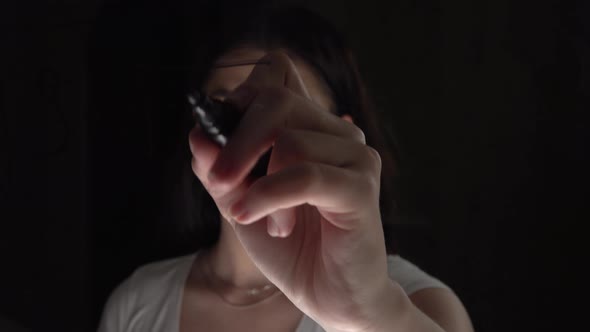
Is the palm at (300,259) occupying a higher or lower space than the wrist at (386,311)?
higher

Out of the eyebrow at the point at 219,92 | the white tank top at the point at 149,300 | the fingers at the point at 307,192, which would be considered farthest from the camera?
the white tank top at the point at 149,300

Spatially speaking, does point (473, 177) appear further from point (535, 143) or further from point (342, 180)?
point (342, 180)

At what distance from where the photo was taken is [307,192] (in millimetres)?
224

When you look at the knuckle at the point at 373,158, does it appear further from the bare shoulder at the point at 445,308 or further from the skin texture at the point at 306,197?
the bare shoulder at the point at 445,308

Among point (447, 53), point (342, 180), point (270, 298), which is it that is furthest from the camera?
point (270, 298)

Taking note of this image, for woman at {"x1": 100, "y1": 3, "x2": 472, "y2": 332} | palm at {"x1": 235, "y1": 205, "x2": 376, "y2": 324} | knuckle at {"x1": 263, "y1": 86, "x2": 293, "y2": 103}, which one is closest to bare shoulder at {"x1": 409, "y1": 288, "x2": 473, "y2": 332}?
woman at {"x1": 100, "y1": 3, "x2": 472, "y2": 332}

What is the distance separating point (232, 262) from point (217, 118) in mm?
322

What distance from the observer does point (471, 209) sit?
36 centimetres

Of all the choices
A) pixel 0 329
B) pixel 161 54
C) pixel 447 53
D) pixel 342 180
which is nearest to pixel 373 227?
pixel 342 180

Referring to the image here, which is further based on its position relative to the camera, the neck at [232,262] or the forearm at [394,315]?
the neck at [232,262]

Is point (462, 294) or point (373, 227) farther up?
point (373, 227)

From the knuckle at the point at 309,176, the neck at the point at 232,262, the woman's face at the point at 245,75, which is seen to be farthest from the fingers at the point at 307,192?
the neck at the point at 232,262

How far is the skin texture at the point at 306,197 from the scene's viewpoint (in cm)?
23

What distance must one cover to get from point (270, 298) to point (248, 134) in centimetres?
25
